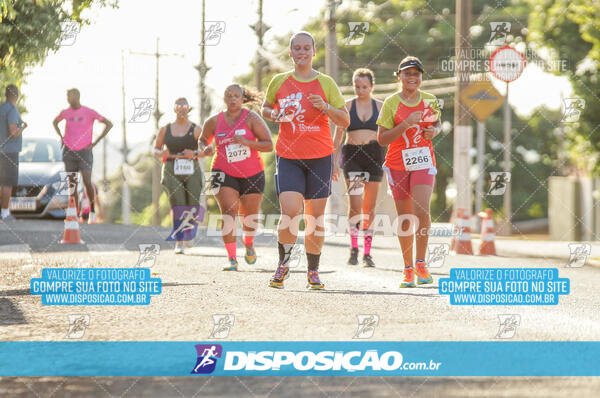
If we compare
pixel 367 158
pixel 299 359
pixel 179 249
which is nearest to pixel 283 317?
pixel 299 359

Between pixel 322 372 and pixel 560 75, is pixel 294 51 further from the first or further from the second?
pixel 560 75

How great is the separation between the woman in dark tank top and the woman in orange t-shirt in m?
3.63

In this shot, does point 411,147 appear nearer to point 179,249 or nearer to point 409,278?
point 409,278

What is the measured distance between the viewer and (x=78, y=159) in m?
10.3

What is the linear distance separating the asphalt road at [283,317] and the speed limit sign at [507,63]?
2806 millimetres

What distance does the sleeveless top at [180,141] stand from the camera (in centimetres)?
1034

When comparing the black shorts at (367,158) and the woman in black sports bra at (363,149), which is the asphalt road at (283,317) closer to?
the woman in black sports bra at (363,149)

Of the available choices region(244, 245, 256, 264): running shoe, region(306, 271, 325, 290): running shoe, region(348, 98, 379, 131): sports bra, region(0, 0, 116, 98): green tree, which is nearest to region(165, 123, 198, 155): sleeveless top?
region(244, 245, 256, 264): running shoe

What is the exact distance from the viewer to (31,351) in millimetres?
4586

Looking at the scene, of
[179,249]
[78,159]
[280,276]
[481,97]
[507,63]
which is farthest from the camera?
[481,97]

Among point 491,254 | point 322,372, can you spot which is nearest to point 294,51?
point 322,372

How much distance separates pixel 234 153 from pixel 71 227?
4196mm

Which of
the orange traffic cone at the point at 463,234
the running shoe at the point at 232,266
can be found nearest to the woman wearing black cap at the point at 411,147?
the running shoe at the point at 232,266

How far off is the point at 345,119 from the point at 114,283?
205 cm
